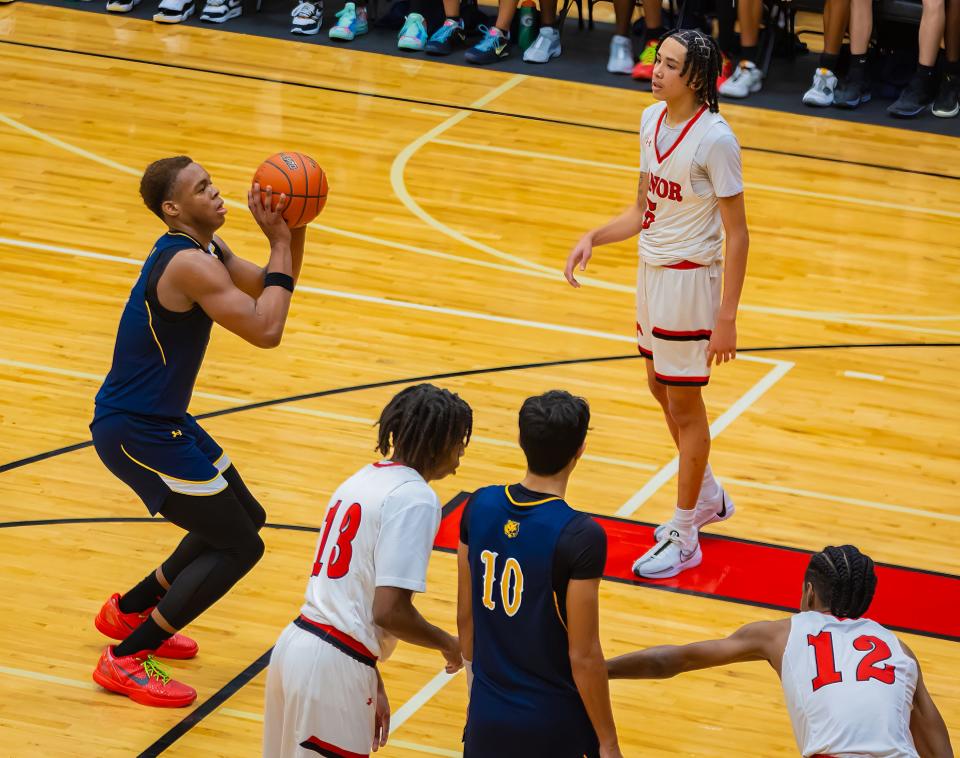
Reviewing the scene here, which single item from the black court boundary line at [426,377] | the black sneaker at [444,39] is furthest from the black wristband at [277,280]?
the black sneaker at [444,39]

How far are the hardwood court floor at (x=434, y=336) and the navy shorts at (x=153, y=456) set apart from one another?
763mm

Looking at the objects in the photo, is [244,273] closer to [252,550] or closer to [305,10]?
[252,550]

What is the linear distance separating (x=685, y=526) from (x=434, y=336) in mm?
2583

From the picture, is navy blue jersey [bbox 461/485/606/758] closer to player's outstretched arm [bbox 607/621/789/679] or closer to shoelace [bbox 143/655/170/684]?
player's outstretched arm [bbox 607/621/789/679]

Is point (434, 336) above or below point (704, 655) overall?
below

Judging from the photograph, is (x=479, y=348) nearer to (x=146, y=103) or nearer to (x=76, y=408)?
(x=76, y=408)

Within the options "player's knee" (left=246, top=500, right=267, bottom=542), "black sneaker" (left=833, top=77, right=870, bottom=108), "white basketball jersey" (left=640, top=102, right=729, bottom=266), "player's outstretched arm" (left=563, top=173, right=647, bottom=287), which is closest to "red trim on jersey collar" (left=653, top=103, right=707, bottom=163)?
"white basketball jersey" (left=640, top=102, right=729, bottom=266)

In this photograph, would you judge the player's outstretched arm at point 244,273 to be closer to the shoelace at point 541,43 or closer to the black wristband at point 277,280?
the black wristband at point 277,280

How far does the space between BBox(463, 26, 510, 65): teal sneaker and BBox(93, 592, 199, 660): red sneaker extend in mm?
9073

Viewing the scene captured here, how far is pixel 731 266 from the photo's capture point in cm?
541

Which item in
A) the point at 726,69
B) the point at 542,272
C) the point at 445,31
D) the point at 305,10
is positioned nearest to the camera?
the point at 542,272

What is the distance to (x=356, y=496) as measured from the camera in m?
3.66

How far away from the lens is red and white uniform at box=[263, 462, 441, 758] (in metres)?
3.62

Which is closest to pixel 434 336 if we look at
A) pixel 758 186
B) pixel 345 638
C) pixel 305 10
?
pixel 758 186
